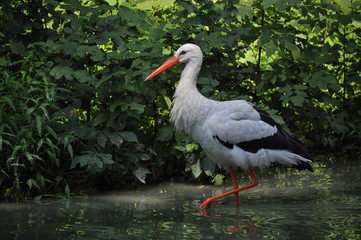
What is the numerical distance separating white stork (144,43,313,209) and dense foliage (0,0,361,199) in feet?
1.88

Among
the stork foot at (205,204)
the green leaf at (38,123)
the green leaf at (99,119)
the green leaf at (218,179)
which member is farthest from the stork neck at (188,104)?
the green leaf at (38,123)

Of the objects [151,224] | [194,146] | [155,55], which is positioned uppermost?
[155,55]

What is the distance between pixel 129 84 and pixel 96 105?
0.88 meters

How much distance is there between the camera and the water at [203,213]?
15.2 ft

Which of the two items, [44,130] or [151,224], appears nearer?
[151,224]

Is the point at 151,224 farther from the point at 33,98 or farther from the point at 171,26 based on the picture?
the point at 171,26

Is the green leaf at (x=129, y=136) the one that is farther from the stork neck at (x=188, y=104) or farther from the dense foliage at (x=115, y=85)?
the stork neck at (x=188, y=104)

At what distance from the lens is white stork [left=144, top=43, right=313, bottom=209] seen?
5828 millimetres

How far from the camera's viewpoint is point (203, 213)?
5.48 metres

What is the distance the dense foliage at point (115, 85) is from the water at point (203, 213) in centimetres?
33

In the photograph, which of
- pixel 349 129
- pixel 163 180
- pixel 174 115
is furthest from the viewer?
pixel 349 129

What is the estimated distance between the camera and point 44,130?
20.1 ft

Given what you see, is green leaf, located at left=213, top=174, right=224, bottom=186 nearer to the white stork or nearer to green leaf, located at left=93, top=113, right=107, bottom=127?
the white stork

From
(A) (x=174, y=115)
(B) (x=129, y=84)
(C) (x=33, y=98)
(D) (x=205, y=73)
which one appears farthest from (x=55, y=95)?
(D) (x=205, y=73)
